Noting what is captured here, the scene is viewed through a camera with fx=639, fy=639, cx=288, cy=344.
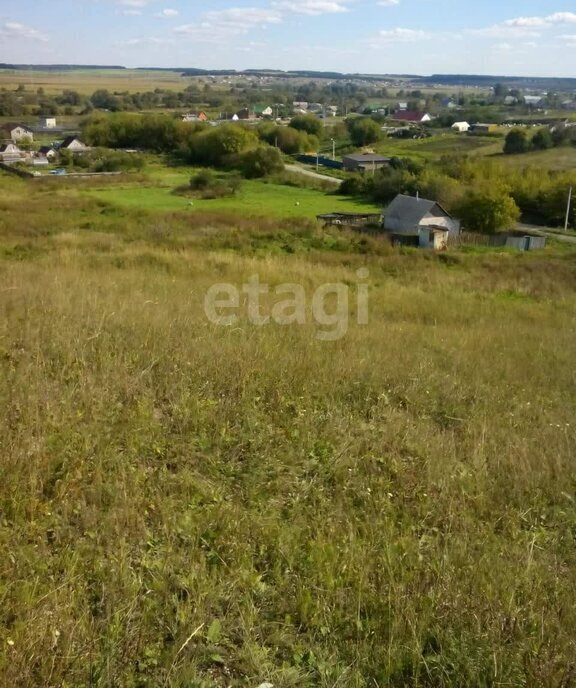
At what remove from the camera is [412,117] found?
318 feet

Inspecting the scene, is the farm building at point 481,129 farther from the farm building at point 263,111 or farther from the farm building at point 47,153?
the farm building at point 47,153

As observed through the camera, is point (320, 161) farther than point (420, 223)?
Yes

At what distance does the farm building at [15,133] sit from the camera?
62.1 metres

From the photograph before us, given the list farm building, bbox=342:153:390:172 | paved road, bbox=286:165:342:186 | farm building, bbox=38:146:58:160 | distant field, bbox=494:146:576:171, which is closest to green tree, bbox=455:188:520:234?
distant field, bbox=494:146:576:171

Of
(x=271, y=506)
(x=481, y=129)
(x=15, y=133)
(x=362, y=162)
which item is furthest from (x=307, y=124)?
(x=271, y=506)

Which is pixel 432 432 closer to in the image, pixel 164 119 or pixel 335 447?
pixel 335 447

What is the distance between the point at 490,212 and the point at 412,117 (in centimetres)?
7358

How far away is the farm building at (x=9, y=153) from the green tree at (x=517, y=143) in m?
39.7

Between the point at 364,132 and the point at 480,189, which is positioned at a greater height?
the point at 364,132

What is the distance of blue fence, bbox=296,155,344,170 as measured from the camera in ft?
176

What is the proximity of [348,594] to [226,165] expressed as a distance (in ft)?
171
